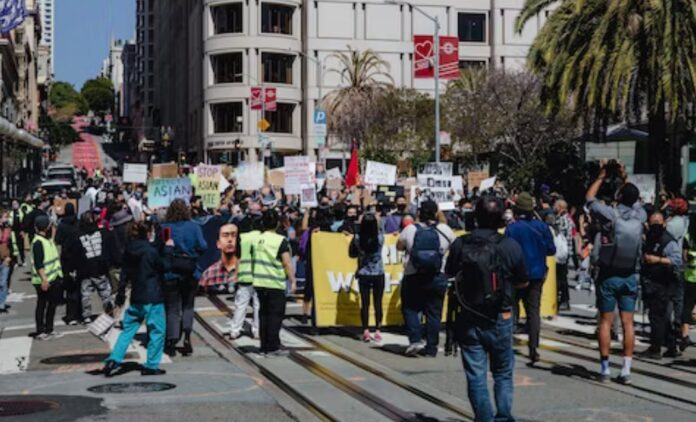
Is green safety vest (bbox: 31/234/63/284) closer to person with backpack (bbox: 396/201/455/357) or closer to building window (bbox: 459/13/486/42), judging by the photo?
person with backpack (bbox: 396/201/455/357)

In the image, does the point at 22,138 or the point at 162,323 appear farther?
the point at 22,138

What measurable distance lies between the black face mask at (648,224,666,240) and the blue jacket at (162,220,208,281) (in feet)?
17.5

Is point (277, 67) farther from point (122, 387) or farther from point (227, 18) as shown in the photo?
point (122, 387)

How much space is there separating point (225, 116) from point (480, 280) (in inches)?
2600

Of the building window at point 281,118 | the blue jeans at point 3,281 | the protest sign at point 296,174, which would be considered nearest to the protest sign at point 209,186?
the protest sign at point 296,174

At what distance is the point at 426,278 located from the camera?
45.2 feet

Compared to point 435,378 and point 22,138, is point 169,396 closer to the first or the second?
point 435,378

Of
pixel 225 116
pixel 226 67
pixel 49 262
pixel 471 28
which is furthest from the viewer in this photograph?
pixel 471 28

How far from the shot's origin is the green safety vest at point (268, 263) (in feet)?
45.0

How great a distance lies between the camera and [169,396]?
11039 mm

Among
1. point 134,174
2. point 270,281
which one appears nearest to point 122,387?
point 270,281

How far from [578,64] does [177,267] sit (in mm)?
16214

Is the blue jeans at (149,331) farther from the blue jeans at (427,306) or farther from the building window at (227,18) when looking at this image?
the building window at (227,18)

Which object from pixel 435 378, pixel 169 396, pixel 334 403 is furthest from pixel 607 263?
pixel 169 396
